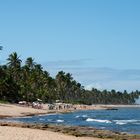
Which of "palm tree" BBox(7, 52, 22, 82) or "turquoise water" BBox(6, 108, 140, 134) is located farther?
"palm tree" BBox(7, 52, 22, 82)

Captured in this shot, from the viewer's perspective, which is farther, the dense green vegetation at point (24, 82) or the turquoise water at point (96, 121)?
the dense green vegetation at point (24, 82)

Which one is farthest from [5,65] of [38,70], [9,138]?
[9,138]

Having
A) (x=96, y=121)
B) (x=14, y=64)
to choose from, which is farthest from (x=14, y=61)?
(x=96, y=121)

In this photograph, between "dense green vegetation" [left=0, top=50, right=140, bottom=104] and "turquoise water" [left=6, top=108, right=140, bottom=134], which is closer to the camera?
"turquoise water" [left=6, top=108, right=140, bottom=134]

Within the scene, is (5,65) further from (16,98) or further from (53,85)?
(53,85)

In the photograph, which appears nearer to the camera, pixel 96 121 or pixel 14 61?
pixel 96 121

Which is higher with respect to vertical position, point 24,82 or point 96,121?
point 24,82

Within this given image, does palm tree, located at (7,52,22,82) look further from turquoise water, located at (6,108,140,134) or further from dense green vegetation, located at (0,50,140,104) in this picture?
turquoise water, located at (6,108,140,134)

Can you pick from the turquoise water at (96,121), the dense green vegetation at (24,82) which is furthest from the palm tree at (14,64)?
the turquoise water at (96,121)

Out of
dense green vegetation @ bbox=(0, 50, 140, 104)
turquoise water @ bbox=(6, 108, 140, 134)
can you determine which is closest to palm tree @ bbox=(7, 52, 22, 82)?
dense green vegetation @ bbox=(0, 50, 140, 104)

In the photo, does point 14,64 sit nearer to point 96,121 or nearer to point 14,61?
point 14,61

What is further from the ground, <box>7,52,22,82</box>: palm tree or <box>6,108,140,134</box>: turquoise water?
<box>7,52,22,82</box>: palm tree

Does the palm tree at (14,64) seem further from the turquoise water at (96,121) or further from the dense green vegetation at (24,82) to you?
the turquoise water at (96,121)

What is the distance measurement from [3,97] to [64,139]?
92325 millimetres
